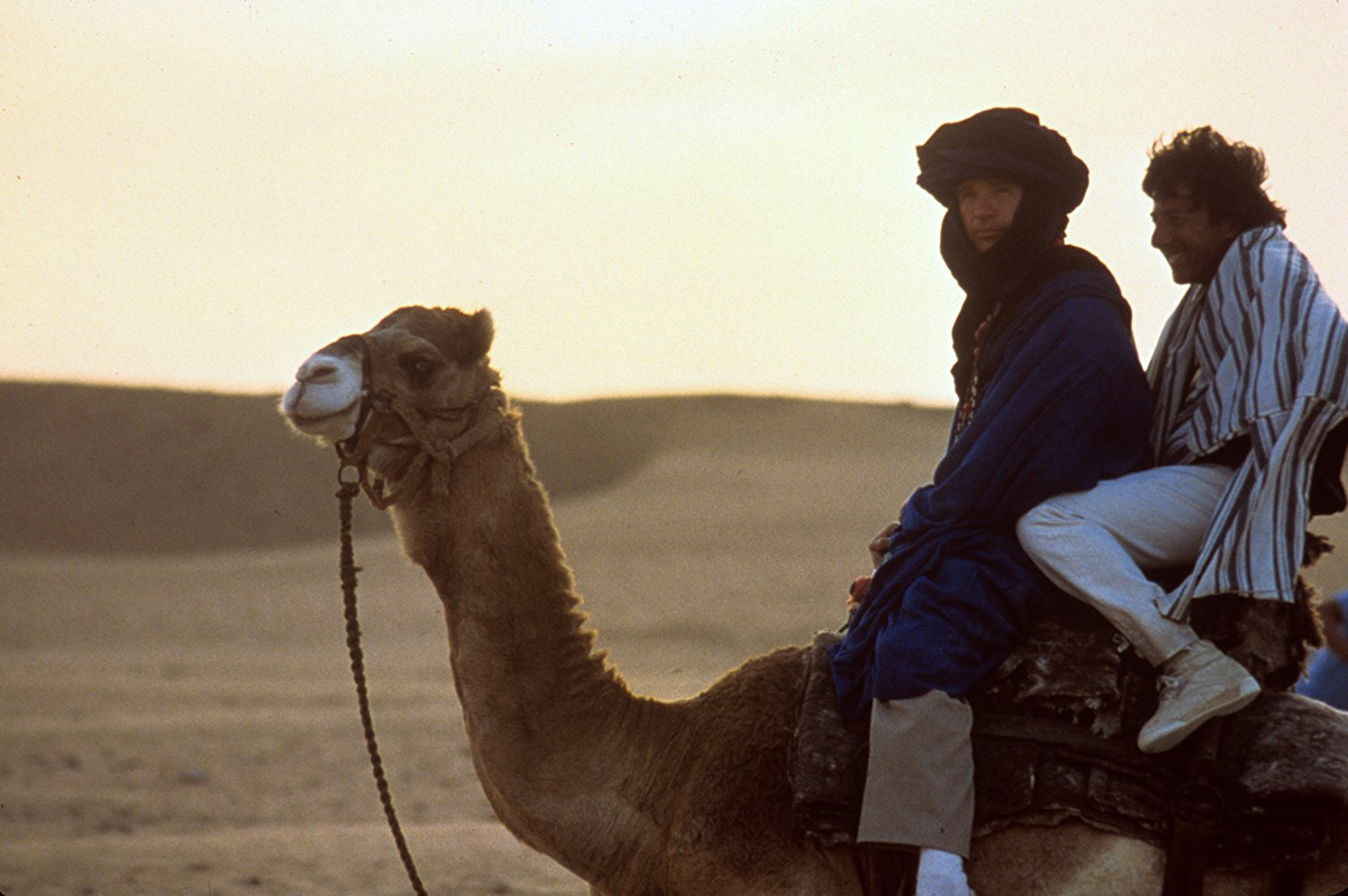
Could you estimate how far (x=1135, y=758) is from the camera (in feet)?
15.0

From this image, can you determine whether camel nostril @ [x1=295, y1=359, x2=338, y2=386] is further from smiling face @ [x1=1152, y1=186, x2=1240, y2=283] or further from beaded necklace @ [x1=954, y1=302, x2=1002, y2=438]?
smiling face @ [x1=1152, y1=186, x2=1240, y2=283]

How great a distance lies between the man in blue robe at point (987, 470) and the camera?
4.48m

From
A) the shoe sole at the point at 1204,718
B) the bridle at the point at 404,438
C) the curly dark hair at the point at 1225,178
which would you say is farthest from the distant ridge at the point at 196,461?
the shoe sole at the point at 1204,718

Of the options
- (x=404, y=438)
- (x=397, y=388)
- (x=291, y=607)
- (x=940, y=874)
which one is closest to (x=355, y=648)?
(x=404, y=438)

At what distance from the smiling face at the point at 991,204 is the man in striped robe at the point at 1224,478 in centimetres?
50

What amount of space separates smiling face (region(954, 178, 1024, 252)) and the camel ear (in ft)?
4.92

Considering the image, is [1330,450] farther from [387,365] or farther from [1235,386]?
[387,365]

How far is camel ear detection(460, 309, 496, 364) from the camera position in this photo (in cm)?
520

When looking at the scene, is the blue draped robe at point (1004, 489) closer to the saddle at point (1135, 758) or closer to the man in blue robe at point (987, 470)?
the man in blue robe at point (987, 470)

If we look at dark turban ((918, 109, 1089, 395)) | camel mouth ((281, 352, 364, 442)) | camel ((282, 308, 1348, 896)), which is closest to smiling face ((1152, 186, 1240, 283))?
dark turban ((918, 109, 1089, 395))

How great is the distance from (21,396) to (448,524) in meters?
62.1

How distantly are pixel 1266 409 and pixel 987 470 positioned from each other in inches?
29.6

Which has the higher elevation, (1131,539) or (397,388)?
(397,388)

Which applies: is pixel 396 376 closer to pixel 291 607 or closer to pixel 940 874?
pixel 940 874
